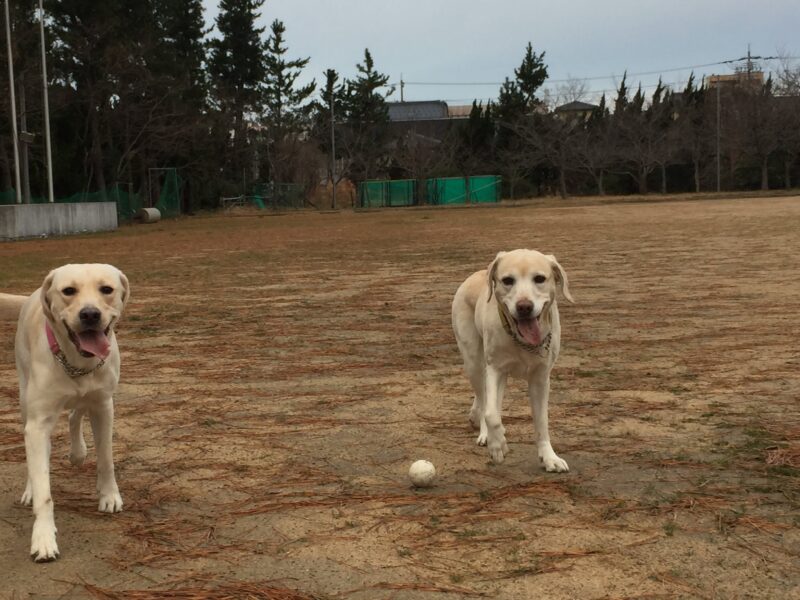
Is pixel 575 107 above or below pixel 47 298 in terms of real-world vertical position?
above

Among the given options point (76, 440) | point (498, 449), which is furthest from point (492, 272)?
point (76, 440)

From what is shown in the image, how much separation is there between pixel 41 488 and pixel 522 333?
8.24 feet

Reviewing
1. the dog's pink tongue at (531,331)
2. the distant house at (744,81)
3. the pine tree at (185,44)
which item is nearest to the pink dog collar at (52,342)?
the dog's pink tongue at (531,331)

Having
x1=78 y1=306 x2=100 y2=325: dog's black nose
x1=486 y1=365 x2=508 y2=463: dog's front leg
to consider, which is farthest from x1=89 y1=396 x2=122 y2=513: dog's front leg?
x1=486 y1=365 x2=508 y2=463: dog's front leg

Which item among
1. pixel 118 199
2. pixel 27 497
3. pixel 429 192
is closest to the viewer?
pixel 27 497

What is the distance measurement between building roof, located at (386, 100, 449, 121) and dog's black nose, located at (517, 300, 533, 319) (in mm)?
107179

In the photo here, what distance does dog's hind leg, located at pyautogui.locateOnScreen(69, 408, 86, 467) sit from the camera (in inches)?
176

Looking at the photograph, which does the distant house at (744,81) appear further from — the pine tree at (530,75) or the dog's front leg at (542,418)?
the dog's front leg at (542,418)

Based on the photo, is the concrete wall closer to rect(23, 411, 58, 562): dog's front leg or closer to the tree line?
the tree line

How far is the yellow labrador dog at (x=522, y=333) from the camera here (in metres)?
4.53

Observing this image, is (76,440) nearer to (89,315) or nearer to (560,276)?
(89,315)

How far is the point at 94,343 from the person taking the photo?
379 centimetres

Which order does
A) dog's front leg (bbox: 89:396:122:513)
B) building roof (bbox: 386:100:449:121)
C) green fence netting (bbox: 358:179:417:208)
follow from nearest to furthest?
dog's front leg (bbox: 89:396:122:513)
green fence netting (bbox: 358:179:417:208)
building roof (bbox: 386:100:449:121)

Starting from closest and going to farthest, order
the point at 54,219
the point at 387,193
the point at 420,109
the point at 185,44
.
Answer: the point at 54,219
the point at 185,44
the point at 387,193
the point at 420,109
